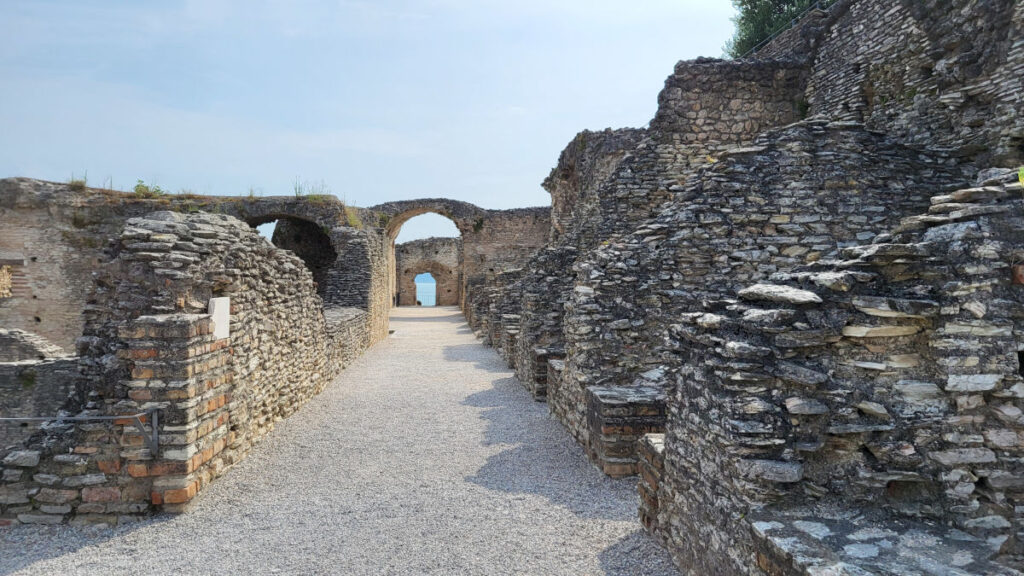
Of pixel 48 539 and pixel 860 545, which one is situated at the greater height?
pixel 860 545

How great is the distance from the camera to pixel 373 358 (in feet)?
43.0

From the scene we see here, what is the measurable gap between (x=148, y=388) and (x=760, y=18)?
2188 cm

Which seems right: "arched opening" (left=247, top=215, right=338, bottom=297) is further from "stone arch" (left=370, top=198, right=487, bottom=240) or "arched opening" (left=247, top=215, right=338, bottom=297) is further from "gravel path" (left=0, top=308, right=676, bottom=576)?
"gravel path" (left=0, top=308, right=676, bottom=576)

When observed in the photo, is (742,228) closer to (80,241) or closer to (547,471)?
(547,471)

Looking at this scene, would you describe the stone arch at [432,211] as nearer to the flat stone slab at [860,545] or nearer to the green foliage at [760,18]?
the green foliage at [760,18]

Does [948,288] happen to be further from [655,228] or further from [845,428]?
[655,228]

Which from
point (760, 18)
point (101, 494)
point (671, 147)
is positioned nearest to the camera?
point (101, 494)

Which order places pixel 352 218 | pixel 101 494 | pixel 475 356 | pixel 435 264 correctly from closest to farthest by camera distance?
pixel 101 494 → pixel 475 356 → pixel 352 218 → pixel 435 264

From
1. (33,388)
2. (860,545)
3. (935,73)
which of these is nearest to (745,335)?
(860,545)

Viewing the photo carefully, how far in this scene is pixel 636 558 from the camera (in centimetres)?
345

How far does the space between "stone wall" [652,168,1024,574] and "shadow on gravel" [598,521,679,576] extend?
1.96 ft

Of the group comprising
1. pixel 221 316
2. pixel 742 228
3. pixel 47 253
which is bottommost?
pixel 221 316

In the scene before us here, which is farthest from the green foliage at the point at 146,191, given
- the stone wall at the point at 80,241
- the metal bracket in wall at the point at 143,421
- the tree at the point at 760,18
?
the tree at the point at 760,18

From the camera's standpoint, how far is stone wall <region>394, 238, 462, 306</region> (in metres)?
34.1
